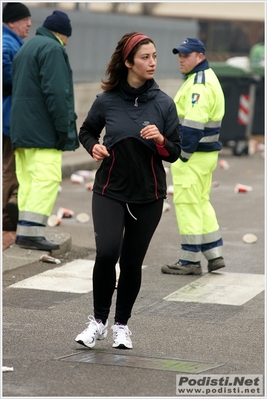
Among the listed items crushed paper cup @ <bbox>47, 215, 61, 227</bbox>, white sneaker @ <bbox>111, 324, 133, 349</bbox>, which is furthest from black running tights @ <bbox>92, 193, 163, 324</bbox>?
crushed paper cup @ <bbox>47, 215, 61, 227</bbox>

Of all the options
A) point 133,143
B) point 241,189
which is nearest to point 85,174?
point 241,189

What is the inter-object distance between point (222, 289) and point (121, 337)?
2240 millimetres

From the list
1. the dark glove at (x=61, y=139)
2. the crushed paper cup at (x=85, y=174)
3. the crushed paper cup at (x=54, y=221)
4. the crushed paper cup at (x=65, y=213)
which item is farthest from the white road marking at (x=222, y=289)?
the crushed paper cup at (x=85, y=174)

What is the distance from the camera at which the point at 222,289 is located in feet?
27.2

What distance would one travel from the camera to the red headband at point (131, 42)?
6059 millimetres

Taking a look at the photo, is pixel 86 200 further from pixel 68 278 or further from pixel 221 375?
pixel 221 375

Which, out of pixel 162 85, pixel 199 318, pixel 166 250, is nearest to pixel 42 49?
pixel 166 250

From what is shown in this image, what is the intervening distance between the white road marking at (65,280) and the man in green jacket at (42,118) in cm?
52

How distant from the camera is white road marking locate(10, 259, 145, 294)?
321 inches

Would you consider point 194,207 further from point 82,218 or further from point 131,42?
point 82,218

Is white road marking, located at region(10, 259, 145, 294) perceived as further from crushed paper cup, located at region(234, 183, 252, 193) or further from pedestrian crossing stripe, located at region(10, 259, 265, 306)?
crushed paper cup, located at region(234, 183, 252, 193)

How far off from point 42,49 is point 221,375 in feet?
14.9

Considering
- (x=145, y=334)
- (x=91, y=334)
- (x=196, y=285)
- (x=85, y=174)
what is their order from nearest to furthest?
(x=91, y=334)
(x=145, y=334)
(x=196, y=285)
(x=85, y=174)

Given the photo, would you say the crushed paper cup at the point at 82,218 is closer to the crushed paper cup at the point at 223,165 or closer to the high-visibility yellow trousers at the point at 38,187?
the high-visibility yellow trousers at the point at 38,187
